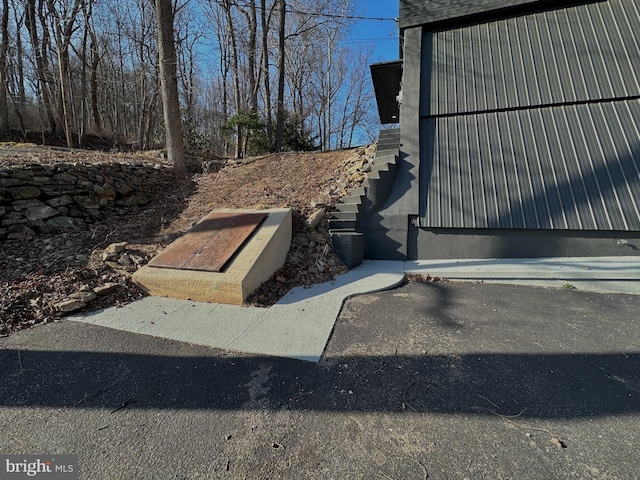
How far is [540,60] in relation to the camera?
5.45 meters

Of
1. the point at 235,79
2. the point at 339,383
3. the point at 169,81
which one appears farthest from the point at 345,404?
the point at 235,79

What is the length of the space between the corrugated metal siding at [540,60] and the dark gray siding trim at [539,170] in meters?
0.34

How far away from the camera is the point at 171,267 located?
3.62 meters

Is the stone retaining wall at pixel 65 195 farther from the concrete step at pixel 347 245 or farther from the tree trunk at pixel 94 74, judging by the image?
the tree trunk at pixel 94 74

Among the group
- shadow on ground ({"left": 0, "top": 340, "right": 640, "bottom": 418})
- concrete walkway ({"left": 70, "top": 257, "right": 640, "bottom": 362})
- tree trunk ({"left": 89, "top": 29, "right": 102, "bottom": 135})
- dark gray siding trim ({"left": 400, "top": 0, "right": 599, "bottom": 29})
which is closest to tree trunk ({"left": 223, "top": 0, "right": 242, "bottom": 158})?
dark gray siding trim ({"left": 400, "top": 0, "right": 599, "bottom": 29})

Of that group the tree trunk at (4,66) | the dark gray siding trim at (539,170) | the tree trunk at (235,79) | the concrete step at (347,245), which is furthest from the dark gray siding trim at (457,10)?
the tree trunk at (4,66)

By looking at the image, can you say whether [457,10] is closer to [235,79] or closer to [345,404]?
[345,404]

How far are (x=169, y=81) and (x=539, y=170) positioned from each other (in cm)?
872

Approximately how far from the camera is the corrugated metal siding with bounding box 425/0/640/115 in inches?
200

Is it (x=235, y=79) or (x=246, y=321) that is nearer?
(x=246, y=321)

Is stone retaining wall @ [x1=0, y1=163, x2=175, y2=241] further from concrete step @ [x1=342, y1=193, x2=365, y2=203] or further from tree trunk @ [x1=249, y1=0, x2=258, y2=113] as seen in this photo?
tree trunk @ [x1=249, y1=0, x2=258, y2=113]

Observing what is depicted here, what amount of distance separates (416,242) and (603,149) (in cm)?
340

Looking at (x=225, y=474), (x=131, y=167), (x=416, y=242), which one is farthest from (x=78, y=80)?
(x=225, y=474)

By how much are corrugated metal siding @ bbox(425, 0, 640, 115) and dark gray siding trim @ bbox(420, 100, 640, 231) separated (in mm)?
342
